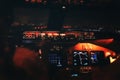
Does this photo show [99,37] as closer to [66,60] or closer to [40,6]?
[66,60]

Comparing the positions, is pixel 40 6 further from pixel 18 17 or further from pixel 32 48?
pixel 32 48

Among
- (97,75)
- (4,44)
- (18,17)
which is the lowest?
(97,75)

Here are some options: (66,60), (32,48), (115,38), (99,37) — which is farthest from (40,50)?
(115,38)

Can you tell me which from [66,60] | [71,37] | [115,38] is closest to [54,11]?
[71,37]

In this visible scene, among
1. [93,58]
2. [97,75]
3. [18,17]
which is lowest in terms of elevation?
[97,75]

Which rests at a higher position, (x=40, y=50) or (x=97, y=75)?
(x=40, y=50)

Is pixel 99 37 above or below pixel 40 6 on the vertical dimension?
below

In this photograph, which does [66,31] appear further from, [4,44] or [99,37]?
[4,44]
